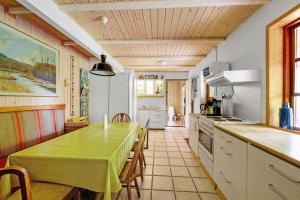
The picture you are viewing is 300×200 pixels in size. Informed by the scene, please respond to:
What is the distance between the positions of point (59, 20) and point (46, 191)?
Result: 2014 millimetres

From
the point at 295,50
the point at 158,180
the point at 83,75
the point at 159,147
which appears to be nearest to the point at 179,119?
the point at 159,147

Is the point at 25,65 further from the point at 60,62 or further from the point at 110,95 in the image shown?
the point at 110,95

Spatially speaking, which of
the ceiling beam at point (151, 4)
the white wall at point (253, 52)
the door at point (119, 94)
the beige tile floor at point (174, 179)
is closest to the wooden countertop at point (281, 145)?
the white wall at point (253, 52)

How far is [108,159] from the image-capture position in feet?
4.23

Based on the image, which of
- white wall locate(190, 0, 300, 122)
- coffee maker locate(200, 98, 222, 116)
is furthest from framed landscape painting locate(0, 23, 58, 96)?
white wall locate(190, 0, 300, 122)

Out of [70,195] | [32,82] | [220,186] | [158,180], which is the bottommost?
[158,180]

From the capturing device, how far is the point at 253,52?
7.55 ft

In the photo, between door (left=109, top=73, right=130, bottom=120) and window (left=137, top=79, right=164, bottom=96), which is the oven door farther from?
window (left=137, top=79, right=164, bottom=96)

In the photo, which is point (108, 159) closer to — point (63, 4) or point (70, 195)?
point (70, 195)

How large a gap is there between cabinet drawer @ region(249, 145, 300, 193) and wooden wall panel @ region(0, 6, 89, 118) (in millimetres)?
2834

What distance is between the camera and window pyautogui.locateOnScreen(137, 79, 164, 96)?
6.89 meters

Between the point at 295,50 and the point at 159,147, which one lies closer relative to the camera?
the point at 295,50

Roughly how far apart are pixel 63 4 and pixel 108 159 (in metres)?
2.00

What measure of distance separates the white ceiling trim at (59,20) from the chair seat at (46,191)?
1785mm
